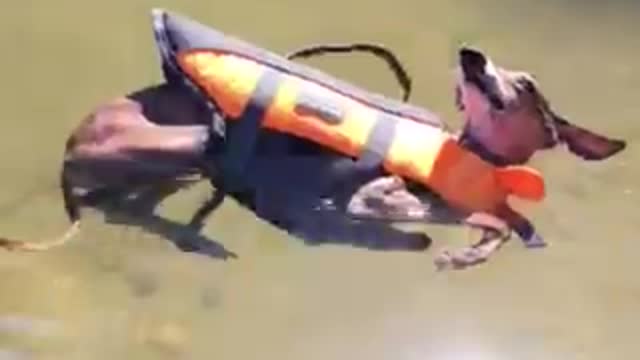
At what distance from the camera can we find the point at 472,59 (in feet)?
2.84

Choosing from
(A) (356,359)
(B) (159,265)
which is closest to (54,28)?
(B) (159,265)

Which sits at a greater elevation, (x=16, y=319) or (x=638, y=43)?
(x=638, y=43)

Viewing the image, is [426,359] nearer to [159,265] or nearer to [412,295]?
[412,295]

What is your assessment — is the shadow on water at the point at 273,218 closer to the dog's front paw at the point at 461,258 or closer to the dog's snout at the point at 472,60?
the dog's front paw at the point at 461,258

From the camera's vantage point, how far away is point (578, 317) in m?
0.75

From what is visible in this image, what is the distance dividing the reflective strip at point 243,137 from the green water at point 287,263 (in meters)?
0.02

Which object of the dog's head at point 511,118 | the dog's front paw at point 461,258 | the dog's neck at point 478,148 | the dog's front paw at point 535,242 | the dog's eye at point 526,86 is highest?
the dog's eye at point 526,86

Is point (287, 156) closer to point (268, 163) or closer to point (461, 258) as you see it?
point (268, 163)

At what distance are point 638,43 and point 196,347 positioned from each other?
1.43 ft

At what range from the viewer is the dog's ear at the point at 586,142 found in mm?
855

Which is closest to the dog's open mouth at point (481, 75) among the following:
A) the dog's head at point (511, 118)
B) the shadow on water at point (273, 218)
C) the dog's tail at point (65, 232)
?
the dog's head at point (511, 118)

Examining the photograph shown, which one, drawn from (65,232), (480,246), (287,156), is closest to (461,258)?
(480,246)

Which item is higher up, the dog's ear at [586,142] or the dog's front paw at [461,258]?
the dog's ear at [586,142]

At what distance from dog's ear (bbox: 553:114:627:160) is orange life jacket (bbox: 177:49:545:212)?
0.04 meters
